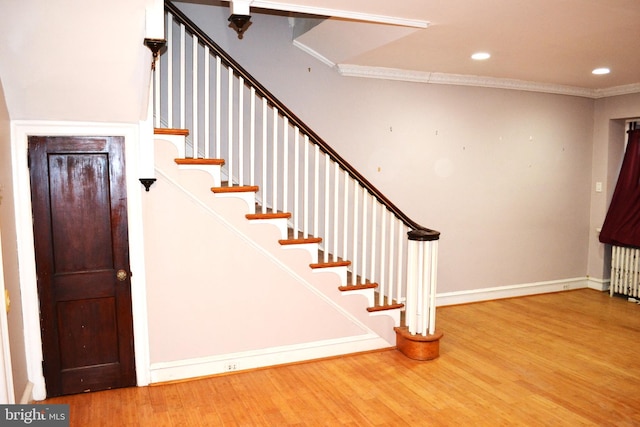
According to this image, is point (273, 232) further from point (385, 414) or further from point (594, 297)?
point (594, 297)

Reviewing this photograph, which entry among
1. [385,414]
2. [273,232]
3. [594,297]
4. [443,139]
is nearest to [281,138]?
[273,232]

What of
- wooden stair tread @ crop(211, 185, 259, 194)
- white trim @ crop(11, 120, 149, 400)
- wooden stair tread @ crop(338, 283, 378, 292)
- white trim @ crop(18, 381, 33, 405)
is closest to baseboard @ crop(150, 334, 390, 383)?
white trim @ crop(11, 120, 149, 400)

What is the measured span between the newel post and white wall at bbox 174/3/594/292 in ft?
4.38

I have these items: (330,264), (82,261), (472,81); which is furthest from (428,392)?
(472,81)

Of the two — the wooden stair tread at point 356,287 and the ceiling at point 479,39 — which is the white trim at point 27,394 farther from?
the ceiling at point 479,39

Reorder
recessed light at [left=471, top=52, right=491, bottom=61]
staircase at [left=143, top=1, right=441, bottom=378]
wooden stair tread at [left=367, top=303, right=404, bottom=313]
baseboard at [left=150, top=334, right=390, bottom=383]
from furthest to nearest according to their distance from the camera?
recessed light at [left=471, top=52, right=491, bottom=61], wooden stair tread at [left=367, top=303, right=404, bottom=313], baseboard at [left=150, top=334, right=390, bottom=383], staircase at [left=143, top=1, right=441, bottom=378]

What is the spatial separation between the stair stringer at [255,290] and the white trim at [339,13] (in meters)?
1.25

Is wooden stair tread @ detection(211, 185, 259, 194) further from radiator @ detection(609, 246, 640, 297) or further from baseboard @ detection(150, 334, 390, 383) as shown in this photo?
radiator @ detection(609, 246, 640, 297)

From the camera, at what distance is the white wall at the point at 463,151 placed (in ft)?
15.9

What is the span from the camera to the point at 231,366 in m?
3.86

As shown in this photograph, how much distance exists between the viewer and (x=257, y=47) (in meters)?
4.65

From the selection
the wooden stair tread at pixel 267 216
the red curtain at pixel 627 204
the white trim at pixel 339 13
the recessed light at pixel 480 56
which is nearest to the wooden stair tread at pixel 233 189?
the wooden stair tread at pixel 267 216

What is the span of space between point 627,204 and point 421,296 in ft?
12.4

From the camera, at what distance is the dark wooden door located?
3365 millimetres
